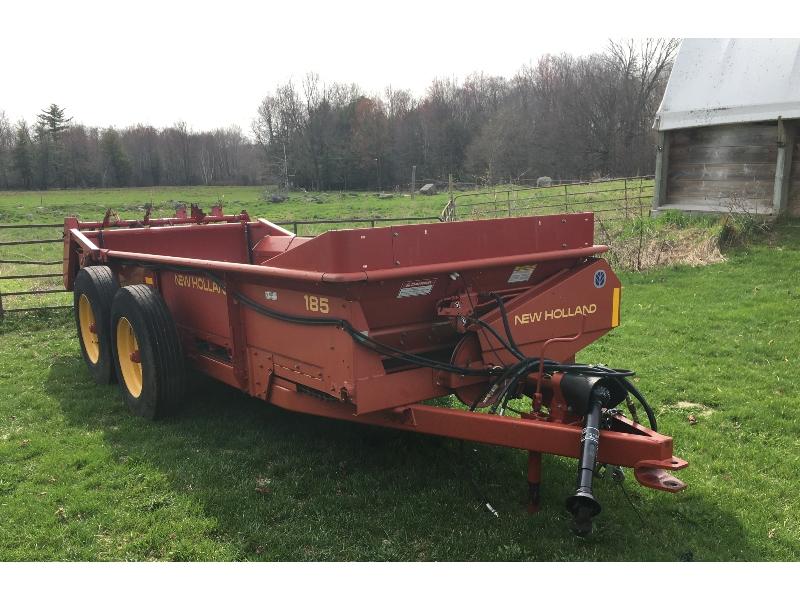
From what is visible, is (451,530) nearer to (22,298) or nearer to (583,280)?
(583,280)

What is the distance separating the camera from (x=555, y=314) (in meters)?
3.89

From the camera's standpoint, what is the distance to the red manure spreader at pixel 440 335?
3.12 metres

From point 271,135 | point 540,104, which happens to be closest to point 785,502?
point 540,104

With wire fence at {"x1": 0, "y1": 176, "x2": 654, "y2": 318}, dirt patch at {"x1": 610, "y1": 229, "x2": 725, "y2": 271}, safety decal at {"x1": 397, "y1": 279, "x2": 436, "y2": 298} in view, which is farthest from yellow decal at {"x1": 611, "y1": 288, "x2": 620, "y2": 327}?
dirt patch at {"x1": 610, "y1": 229, "x2": 725, "y2": 271}

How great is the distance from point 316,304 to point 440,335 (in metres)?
0.76

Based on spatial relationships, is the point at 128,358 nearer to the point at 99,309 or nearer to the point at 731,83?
the point at 99,309

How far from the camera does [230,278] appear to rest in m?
4.16

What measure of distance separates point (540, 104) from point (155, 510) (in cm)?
5812

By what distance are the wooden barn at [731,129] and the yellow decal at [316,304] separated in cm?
1131

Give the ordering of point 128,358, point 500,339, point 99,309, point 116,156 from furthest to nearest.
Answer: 1. point 116,156
2. point 99,309
3. point 128,358
4. point 500,339

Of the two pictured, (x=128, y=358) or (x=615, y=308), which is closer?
(x=615, y=308)

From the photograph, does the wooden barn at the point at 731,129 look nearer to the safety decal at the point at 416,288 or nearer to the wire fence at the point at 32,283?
the wire fence at the point at 32,283

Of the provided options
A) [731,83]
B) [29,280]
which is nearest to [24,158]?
[29,280]

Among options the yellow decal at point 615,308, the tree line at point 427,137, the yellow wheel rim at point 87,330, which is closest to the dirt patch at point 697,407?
the yellow decal at point 615,308
